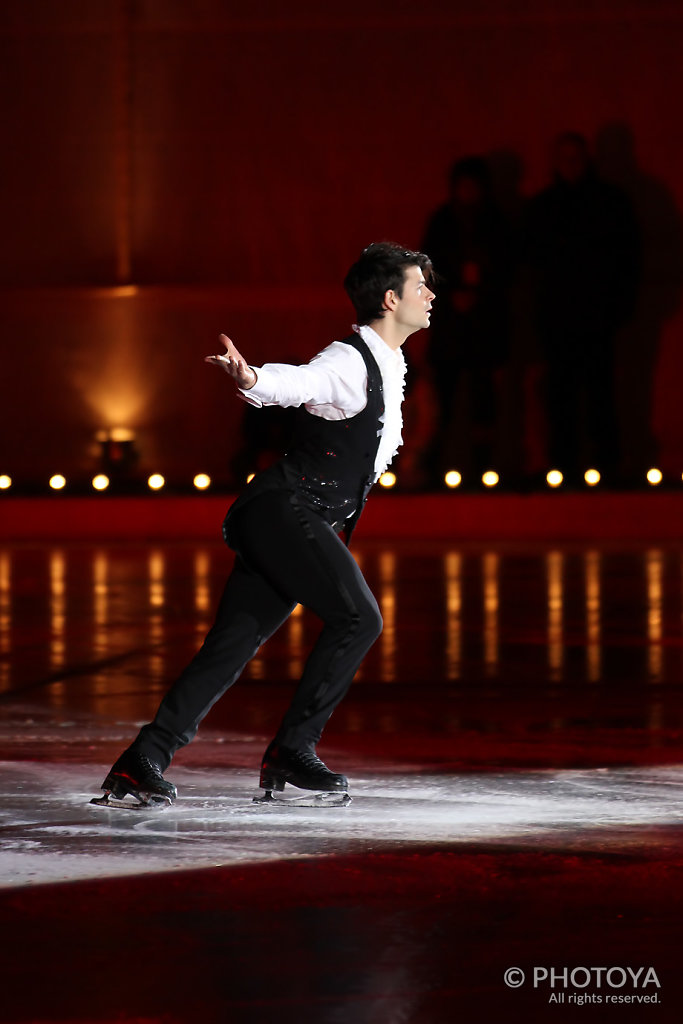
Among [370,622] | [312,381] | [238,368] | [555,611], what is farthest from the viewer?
[555,611]

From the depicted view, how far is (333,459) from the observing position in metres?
5.64

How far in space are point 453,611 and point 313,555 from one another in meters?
5.86

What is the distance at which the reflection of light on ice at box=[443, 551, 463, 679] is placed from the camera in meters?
9.18

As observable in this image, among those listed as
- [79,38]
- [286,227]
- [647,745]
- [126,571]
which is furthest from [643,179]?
[647,745]

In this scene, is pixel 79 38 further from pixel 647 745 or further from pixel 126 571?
pixel 647 745

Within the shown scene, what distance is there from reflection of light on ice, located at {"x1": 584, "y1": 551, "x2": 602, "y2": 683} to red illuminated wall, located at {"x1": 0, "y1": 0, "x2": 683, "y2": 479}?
16.8ft

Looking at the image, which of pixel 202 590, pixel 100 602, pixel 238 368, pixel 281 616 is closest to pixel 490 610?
pixel 202 590

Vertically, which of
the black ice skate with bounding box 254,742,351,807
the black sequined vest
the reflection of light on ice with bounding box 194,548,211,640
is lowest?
the reflection of light on ice with bounding box 194,548,211,640

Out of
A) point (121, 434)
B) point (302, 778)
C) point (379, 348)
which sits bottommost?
point (302, 778)

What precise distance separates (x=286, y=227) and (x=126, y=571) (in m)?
6.74

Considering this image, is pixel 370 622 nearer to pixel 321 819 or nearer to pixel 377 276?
pixel 321 819

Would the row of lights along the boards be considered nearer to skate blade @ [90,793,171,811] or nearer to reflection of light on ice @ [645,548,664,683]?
reflection of light on ice @ [645,548,664,683]

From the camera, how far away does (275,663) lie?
30.7ft

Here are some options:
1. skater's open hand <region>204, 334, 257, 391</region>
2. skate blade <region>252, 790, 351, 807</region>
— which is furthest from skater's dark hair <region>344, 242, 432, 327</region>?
skate blade <region>252, 790, 351, 807</region>
